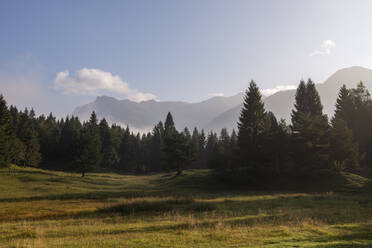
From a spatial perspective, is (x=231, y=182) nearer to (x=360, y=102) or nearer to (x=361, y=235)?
(x=361, y=235)

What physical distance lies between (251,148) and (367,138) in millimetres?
37075

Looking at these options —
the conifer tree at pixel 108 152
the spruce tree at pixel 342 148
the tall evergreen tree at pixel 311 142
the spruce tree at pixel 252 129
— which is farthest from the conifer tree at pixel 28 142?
the spruce tree at pixel 342 148

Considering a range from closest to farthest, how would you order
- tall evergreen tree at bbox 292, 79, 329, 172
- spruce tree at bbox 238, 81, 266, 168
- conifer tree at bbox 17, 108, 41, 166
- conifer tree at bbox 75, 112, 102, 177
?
tall evergreen tree at bbox 292, 79, 329, 172 < spruce tree at bbox 238, 81, 266, 168 < conifer tree at bbox 75, 112, 102, 177 < conifer tree at bbox 17, 108, 41, 166

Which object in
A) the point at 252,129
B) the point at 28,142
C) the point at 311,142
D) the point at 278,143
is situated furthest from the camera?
the point at 28,142

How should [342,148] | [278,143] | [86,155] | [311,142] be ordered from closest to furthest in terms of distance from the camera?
[311,142] < [342,148] < [278,143] < [86,155]

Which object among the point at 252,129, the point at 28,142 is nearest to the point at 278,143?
the point at 252,129

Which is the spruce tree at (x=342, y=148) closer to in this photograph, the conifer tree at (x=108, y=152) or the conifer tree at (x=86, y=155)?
the conifer tree at (x=86, y=155)

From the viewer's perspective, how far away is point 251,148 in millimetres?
58344

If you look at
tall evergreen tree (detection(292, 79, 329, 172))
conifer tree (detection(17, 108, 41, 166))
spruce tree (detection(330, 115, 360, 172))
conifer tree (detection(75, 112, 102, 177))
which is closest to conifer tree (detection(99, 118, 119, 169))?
conifer tree (detection(17, 108, 41, 166))

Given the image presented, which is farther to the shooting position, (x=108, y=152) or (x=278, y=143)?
(x=108, y=152)

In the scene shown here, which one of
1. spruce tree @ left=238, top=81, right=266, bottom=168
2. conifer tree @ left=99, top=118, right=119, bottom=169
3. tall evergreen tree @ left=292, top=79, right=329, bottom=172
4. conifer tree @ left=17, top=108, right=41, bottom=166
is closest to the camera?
tall evergreen tree @ left=292, top=79, right=329, bottom=172

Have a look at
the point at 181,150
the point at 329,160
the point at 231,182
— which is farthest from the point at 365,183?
the point at 181,150

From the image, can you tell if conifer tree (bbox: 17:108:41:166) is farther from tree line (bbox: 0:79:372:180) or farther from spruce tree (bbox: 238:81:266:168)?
spruce tree (bbox: 238:81:266:168)

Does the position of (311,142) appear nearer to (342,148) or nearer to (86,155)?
(342,148)
